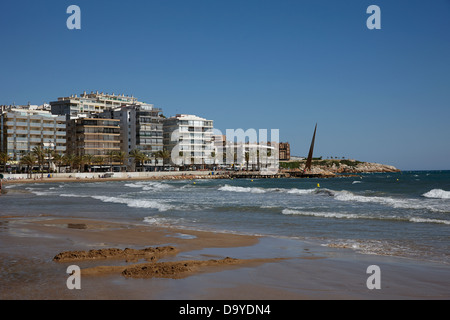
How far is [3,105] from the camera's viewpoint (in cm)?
14550

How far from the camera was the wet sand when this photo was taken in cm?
824

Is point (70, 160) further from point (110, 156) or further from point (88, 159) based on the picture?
point (110, 156)

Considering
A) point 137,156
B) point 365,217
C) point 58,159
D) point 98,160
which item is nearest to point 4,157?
point 58,159

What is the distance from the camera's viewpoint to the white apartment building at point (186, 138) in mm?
138750

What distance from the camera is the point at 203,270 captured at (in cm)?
1024

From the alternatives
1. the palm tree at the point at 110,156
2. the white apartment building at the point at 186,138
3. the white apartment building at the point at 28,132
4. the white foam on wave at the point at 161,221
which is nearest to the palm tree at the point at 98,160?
the palm tree at the point at 110,156

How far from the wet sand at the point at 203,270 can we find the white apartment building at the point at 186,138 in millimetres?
123522

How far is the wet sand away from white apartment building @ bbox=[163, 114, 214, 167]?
12352 cm

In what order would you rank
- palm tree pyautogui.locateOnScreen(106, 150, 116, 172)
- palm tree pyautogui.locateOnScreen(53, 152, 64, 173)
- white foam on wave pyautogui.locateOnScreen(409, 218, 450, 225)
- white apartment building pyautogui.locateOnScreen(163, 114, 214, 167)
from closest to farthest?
1. white foam on wave pyautogui.locateOnScreen(409, 218, 450, 225)
2. palm tree pyautogui.locateOnScreen(53, 152, 64, 173)
3. palm tree pyautogui.locateOnScreen(106, 150, 116, 172)
4. white apartment building pyautogui.locateOnScreen(163, 114, 214, 167)

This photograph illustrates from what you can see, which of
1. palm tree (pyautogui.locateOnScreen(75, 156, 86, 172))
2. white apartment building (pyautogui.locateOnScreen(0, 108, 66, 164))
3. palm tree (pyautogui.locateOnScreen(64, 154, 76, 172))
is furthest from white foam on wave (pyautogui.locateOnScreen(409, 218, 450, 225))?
white apartment building (pyautogui.locateOnScreen(0, 108, 66, 164))

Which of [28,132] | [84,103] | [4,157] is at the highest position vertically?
[84,103]

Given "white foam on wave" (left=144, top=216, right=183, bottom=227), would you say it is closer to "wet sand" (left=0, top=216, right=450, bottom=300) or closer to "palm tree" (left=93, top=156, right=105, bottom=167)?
"wet sand" (left=0, top=216, right=450, bottom=300)

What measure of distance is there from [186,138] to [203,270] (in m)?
130

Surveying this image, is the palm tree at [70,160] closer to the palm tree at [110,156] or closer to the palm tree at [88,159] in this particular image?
the palm tree at [88,159]
